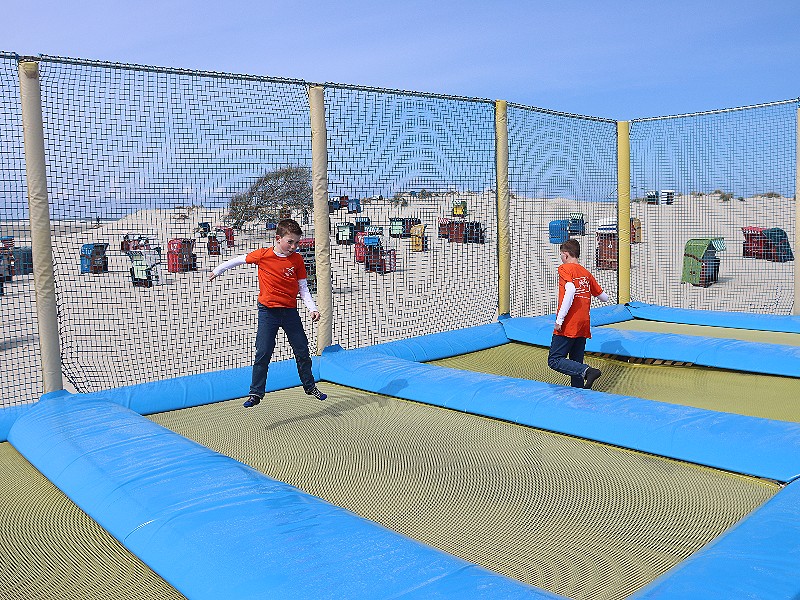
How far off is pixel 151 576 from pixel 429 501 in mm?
1111

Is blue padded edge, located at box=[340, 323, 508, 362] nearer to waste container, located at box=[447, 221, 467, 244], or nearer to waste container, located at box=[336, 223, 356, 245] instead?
waste container, located at box=[447, 221, 467, 244]

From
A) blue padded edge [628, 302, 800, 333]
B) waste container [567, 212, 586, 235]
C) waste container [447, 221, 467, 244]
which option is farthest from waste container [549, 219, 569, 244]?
waste container [447, 221, 467, 244]

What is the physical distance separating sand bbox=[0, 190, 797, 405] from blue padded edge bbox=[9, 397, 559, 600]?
1.77 metres

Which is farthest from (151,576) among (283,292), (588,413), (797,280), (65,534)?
(797,280)

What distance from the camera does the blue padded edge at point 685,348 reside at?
493 cm

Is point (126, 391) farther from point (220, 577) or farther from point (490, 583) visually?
point (490, 583)

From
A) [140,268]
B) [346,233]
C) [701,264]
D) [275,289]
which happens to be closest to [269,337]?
[275,289]

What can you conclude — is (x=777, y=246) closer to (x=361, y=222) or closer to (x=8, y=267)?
(x=361, y=222)

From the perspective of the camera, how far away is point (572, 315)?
14.8 feet

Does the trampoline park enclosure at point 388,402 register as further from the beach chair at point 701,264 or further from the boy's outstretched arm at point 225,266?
the beach chair at point 701,264

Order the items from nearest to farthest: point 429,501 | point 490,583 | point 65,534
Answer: point 490,583, point 65,534, point 429,501

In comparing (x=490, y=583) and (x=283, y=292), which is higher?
(x=283, y=292)

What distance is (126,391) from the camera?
14.0 ft

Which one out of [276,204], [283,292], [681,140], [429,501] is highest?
[681,140]
